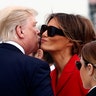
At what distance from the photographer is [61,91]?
3.60m

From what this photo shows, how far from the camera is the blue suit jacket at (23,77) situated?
310 centimetres

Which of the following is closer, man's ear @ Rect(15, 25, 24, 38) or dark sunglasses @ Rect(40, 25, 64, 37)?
man's ear @ Rect(15, 25, 24, 38)

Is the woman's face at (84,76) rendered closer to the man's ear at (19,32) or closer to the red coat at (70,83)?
the red coat at (70,83)

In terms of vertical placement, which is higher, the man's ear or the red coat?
the man's ear

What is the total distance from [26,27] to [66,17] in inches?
22.5

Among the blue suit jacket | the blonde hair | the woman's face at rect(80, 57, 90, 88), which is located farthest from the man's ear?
the woman's face at rect(80, 57, 90, 88)

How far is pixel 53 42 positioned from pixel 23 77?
75cm

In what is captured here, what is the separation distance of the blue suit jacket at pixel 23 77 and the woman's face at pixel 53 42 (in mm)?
618

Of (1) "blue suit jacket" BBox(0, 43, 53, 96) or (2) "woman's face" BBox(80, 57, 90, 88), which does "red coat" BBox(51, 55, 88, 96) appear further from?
(1) "blue suit jacket" BBox(0, 43, 53, 96)

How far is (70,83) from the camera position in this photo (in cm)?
358

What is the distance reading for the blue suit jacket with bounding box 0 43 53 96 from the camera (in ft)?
10.2

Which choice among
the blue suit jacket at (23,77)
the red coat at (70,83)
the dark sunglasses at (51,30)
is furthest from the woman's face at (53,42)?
the blue suit jacket at (23,77)

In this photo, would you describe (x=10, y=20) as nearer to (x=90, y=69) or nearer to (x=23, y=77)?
(x=23, y=77)

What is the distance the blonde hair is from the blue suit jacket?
0.21 meters
